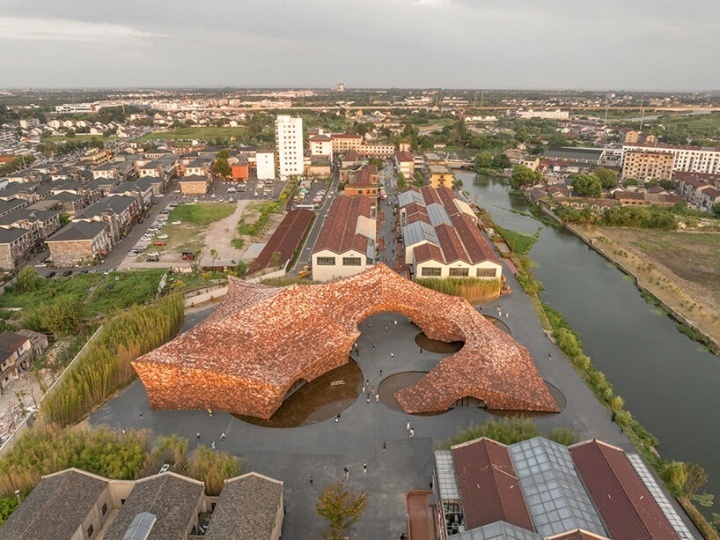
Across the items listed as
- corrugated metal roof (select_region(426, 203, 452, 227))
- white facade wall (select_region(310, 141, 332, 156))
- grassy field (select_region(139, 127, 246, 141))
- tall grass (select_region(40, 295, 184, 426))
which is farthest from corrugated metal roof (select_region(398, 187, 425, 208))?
grassy field (select_region(139, 127, 246, 141))

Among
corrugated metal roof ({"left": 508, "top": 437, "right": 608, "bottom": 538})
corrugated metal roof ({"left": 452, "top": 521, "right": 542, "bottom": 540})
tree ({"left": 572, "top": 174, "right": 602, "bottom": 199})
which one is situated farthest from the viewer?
tree ({"left": 572, "top": 174, "right": 602, "bottom": 199})

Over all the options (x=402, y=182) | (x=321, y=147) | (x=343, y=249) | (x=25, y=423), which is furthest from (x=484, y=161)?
(x=25, y=423)

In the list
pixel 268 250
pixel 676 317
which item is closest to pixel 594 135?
pixel 676 317

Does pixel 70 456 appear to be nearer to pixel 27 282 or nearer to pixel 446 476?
pixel 446 476

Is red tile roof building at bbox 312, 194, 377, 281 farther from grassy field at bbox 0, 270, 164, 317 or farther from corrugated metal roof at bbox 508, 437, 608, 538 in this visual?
corrugated metal roof at bbox 508, 437, 608, 538

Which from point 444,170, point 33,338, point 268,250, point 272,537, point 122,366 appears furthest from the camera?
point 444,170

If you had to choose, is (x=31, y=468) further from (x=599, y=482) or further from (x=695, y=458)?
(x=695, y=458)
